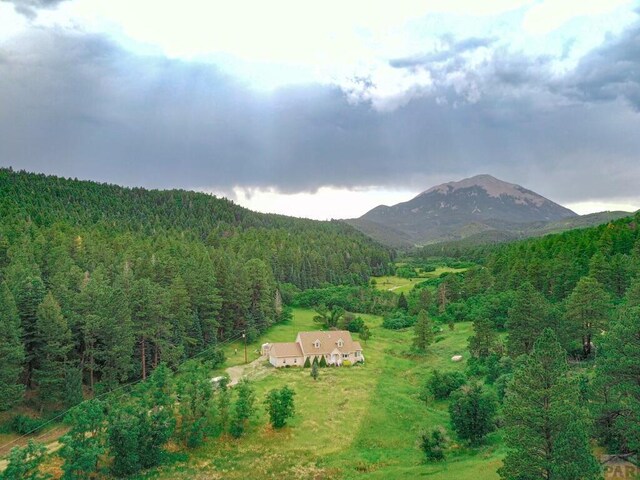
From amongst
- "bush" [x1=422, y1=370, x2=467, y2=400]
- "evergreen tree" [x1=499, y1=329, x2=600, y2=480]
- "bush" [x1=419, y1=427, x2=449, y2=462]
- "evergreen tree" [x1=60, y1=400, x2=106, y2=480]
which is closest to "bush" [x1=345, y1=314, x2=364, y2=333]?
"bush" [x1=422, y1=370, x2=467, y2=400]

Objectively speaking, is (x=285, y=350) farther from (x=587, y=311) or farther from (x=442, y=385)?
(x=587, y=311)

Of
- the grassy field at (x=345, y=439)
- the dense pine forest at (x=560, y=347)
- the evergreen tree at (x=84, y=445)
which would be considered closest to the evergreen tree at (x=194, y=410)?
the grassy field at (x=345, y=439)

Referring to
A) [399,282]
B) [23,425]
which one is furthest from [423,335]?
[399,282]

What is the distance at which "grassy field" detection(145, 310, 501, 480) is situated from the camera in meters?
34.2

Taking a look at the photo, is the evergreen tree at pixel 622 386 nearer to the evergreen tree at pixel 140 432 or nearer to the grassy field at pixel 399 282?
the evergreen tree at pixel 140 432

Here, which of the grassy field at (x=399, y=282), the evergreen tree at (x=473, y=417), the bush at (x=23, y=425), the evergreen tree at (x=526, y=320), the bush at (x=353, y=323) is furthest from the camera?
the grassy field at (x=399, y=282)

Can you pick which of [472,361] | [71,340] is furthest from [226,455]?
[472,361]

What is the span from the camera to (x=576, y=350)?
173ft

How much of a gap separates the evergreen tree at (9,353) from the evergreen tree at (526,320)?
1904 inches

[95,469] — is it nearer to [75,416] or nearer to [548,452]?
[75,416]

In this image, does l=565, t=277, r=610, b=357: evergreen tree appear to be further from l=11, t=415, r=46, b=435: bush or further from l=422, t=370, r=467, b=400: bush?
l=11, t=415, r=46, b=435: bush

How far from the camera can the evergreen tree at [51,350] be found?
43.1m

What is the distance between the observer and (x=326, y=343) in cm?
6706

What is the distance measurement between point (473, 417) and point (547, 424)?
15587 mm
